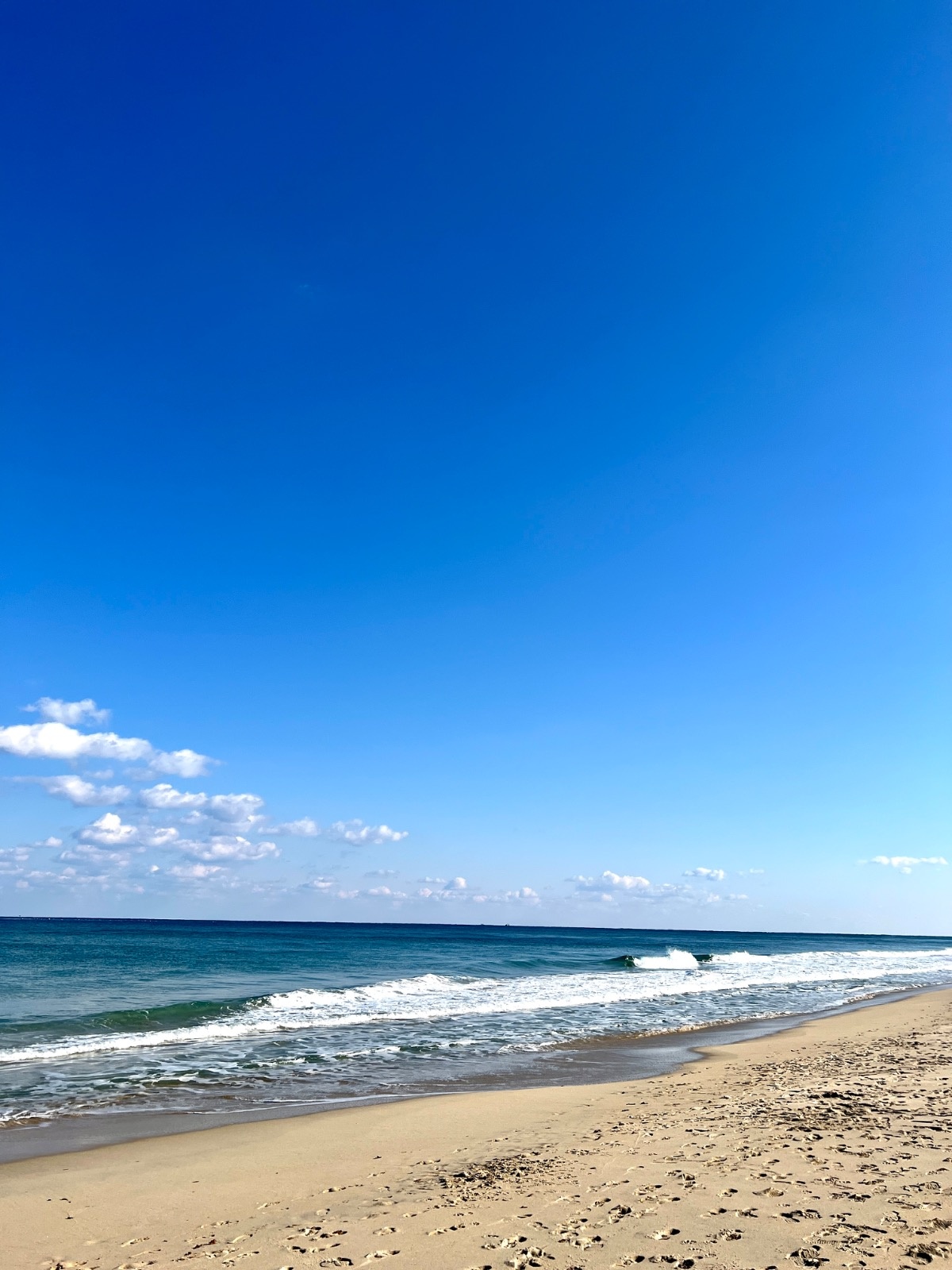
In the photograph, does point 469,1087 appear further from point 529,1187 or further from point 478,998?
point 478,998

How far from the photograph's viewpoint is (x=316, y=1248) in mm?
6805

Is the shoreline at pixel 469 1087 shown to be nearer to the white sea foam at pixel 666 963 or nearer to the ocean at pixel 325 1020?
the ocean at pixel 325 1020

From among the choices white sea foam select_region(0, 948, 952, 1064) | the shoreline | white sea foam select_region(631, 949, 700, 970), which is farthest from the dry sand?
white sea foam select_region(631, 949, 700, 970)

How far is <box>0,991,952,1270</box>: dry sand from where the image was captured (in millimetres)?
6477

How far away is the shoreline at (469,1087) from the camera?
11.3 metres

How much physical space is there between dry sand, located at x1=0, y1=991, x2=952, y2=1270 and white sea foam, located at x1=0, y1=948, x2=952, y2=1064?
32.8 feet

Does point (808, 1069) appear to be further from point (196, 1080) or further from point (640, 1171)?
point (196, 1080)

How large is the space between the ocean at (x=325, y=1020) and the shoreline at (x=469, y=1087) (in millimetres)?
161

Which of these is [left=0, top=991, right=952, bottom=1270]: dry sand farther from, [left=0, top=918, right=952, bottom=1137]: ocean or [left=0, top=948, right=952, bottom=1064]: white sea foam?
[left=0, top=948, right=952, bottom=1064]: white sea foam

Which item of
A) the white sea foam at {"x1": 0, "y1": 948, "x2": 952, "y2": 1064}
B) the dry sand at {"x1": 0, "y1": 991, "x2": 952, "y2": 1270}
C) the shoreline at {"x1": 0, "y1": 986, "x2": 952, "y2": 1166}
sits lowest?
the white sea foam at {"x1": 0, "y1": 948, "x2": 952, "y2": 1064}

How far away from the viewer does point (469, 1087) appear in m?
15.1

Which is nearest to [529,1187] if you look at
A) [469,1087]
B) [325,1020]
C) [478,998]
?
[469,1087]

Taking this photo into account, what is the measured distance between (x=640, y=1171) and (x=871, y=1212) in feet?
8.32

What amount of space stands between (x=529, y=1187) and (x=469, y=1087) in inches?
297
